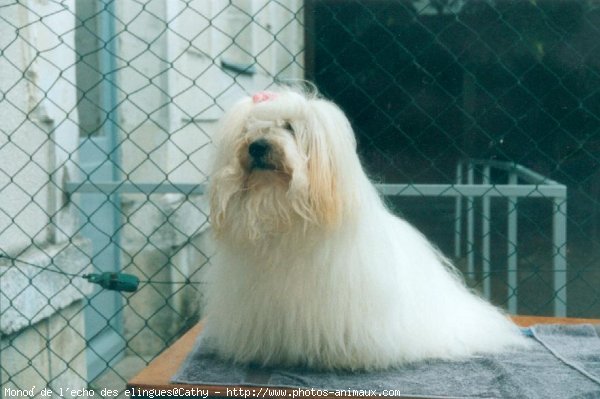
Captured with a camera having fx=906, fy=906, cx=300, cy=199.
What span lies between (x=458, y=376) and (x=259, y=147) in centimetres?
70

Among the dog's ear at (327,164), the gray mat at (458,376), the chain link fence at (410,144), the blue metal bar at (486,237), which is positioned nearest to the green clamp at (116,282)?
the gray mat at (458,376)

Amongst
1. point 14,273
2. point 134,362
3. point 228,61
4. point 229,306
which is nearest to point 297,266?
point 229,306

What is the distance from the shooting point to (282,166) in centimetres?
198

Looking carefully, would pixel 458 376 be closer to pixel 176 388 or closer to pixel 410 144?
pixel 176 388

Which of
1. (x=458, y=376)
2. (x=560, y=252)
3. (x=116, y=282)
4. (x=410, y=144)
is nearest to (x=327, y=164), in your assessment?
(x=458, y=376)

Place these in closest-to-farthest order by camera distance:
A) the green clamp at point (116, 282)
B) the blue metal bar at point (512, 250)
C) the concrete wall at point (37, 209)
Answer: the green clamp at point (116, 282) < the concrete wall at point (37, 209) < the blue metal bar at point (512, 250)

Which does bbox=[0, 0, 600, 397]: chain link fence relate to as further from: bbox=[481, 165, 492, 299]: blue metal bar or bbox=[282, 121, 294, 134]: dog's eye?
bbox=[282, 121, 294, 134]: dog's eye

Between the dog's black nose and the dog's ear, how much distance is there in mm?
97

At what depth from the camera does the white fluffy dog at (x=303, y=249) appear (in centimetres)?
199

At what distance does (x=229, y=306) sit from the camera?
2.14 metres

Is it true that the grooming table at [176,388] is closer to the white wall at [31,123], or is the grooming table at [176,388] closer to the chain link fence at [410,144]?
the chain link fence at [410,144]

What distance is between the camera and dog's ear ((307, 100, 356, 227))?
1969 millimetres

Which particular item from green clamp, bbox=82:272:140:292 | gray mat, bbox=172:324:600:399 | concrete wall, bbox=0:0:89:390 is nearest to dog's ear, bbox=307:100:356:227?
gray mat, bbox=172:324:600:399

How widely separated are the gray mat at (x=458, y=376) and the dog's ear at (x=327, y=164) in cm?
36
